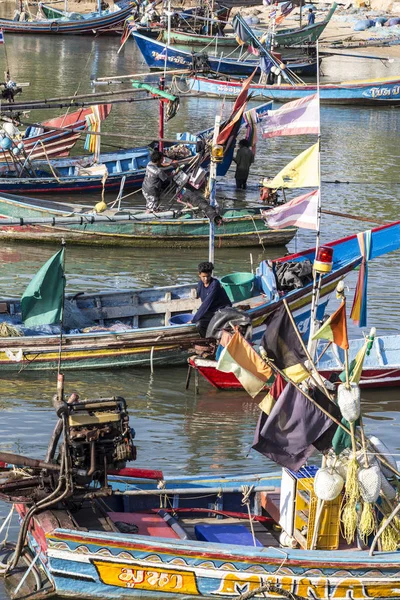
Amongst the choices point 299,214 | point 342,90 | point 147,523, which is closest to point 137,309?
point 299,214

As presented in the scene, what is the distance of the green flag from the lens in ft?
34.8

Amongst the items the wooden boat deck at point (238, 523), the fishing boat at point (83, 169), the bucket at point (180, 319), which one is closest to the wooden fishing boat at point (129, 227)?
the fishing boat at point (83, 169)

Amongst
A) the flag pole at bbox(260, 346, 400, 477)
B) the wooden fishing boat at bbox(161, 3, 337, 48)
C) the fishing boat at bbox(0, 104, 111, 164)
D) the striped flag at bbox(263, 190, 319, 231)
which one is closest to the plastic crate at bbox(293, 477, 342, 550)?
the flag pole at bbox(260, 346, 400, 477)

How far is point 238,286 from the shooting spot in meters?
13.4

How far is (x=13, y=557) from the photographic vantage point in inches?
311

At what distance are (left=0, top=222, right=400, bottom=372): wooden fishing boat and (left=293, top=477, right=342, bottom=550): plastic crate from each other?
4219 millimetres

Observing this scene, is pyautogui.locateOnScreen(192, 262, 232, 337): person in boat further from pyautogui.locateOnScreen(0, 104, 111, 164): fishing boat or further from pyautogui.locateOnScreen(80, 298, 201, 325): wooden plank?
pyautogui.locateOnScreen(0, 104, 111, 164): fishing boat

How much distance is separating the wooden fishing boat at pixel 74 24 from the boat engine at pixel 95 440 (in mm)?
38016

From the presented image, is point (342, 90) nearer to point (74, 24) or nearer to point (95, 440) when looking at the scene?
point (74, 24)

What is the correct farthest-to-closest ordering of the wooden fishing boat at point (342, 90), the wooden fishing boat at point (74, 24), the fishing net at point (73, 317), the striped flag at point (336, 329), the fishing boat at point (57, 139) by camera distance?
1. the wooden fishing boat at point (74, 24)
2. the wooden fishing boat at point (342, 90)
3. the fishing boat at point (57, 139)
4. the fishing net at point (73, 317)
5. the striped flag at point (336, 329)

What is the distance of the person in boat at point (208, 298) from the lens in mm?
11938

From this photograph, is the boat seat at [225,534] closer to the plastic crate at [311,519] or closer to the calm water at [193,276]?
the plastic crate at [311,519]

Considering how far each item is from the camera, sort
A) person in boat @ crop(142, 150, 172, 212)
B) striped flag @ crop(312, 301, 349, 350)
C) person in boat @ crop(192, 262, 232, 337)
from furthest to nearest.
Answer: person in boat @ crop(142, 150, 172, 212)
person in boat @ crop(192, 262, 232, 337)
striped flag @ crop(312, 301, 349, 350)

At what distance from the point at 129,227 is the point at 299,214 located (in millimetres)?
5735
